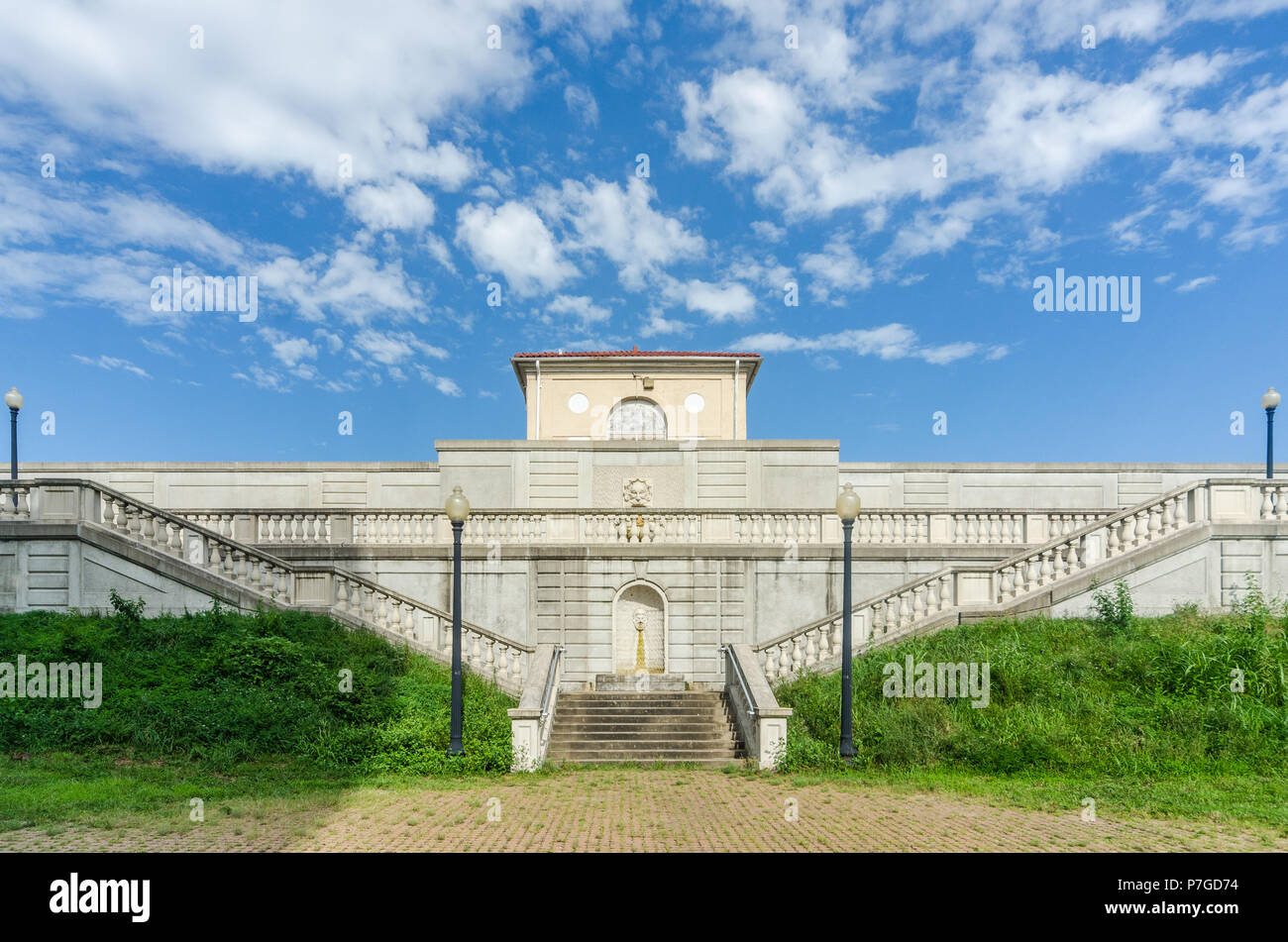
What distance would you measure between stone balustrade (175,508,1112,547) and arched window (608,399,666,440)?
36.5 ft

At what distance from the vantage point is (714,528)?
1662 centimetres

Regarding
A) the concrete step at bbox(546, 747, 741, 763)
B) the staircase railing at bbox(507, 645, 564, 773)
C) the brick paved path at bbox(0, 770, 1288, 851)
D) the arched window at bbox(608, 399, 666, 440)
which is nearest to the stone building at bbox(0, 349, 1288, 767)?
the staircase railing at bbox(507, 645, 564, 773)

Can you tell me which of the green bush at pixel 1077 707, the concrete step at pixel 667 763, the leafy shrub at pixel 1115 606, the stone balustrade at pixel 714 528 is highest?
the stone balustrade at pixel 714 528

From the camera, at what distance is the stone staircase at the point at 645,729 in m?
12.1

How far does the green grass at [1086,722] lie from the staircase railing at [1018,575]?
643 millimetres

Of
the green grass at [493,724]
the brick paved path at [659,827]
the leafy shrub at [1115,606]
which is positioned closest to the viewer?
the brick paved path at [659,827]

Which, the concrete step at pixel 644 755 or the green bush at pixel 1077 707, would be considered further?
the concrete step at pixel 644 755

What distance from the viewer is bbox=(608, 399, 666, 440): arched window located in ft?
90.8

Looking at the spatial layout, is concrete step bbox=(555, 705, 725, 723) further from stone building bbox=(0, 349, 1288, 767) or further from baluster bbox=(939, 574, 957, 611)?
baluster bbox=(939, 574, 957, 611)

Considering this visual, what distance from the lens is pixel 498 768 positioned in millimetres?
11070

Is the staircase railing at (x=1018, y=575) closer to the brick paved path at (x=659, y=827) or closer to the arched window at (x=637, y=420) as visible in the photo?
the brick paved path at (x=659, y=827)

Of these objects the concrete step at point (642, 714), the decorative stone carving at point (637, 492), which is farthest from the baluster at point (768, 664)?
the decorative stone carving at point (637, 492)

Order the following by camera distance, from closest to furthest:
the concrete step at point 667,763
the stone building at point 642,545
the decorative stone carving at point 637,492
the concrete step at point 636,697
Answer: the concrete step at point 667,763, the concrete step at point 636,697, the stone building at point 642,545, the decorative stone carving at point 637,492
